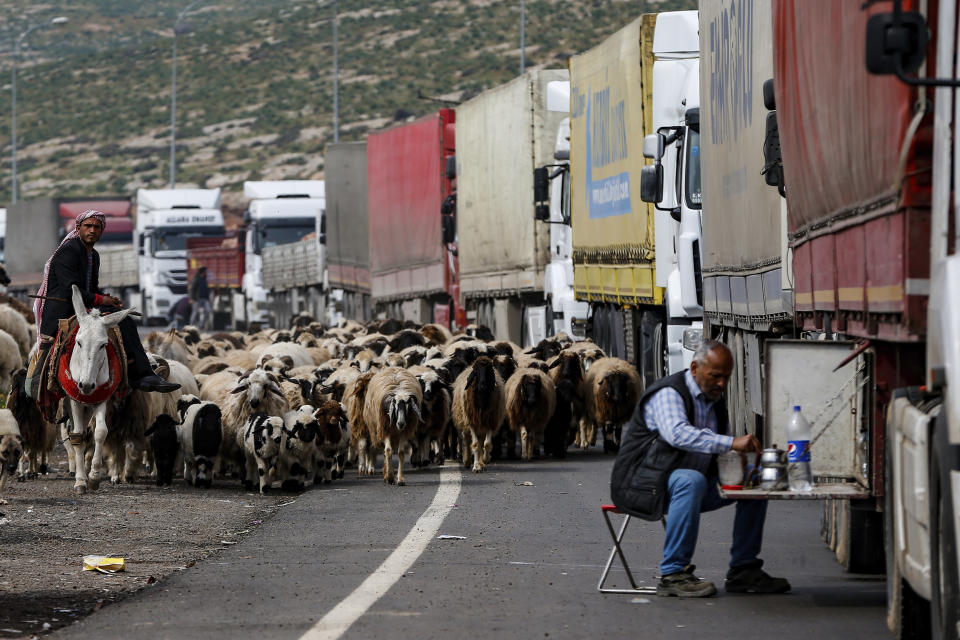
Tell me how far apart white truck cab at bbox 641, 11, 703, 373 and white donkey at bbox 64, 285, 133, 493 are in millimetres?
6230

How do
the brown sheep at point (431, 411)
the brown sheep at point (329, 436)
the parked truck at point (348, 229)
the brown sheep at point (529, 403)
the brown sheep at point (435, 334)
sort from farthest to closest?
the parked truck at point (348, 229) < the brown sheep at point (435, 334) < the brown sheep at point (529, 403) < the brown sheep at point (431, 411) < the brown sheep at point (329, 436)

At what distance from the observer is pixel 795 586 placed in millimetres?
9797

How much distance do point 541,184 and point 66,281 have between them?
1292 centimetres

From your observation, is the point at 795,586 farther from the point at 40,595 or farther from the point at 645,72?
the point at 645,72

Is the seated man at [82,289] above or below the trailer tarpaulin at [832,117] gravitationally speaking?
below

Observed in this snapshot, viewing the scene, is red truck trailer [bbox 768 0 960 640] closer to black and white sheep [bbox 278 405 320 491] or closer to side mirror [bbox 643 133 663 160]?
black and white sheep [bbox 278 405 320 491]

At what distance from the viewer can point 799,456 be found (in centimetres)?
903

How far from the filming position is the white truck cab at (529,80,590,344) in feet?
91.1

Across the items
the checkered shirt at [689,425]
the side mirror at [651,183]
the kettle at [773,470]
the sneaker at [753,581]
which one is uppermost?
the side mirror at [651,183]

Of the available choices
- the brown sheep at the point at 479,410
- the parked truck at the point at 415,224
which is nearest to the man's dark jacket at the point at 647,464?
the brown sheep at the point at 479,410

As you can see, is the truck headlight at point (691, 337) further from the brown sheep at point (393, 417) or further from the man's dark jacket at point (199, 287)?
the man's dark jacket at point (199, 287)

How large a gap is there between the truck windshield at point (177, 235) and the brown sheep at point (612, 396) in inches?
1584

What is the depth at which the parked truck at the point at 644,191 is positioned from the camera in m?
20.1

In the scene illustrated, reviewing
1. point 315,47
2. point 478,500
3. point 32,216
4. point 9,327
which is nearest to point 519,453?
point 478,500
